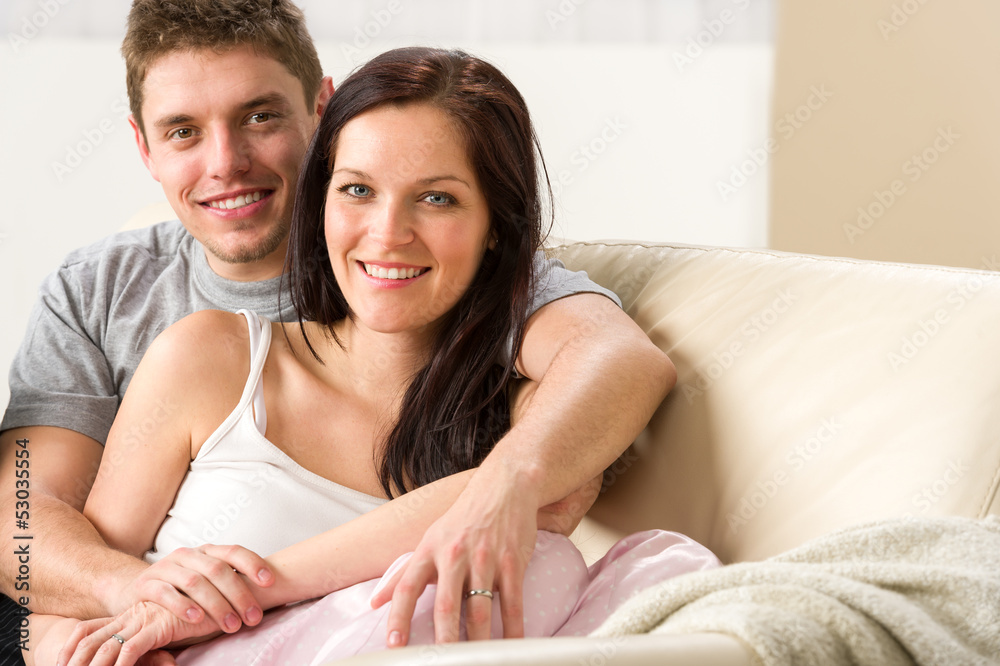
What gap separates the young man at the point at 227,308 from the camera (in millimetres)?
912

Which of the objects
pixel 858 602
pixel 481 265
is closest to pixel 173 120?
pixel 481 265

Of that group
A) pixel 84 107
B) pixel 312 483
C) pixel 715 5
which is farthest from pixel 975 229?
pixel 84 107

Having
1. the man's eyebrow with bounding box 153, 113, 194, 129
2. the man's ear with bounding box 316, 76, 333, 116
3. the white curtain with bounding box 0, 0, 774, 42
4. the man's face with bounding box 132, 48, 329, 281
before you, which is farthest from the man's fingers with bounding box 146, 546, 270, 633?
the white curtain with bounding box 0, 0, 774, 42

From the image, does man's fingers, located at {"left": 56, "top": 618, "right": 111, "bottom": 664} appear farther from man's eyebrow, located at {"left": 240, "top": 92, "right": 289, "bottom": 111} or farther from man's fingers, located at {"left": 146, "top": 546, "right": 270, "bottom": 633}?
man's eyebrow, located at {"left": 240, "top": 92, "right": 289, "bottom": 111}

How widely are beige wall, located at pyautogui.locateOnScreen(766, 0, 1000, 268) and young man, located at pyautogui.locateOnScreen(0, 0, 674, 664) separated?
1.66 meters

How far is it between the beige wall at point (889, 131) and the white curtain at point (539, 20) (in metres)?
A: 0.15

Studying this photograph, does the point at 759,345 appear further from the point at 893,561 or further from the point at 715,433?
the point at 893,561

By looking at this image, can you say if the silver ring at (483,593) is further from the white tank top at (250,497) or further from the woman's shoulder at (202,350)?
the woman's shoulder at (202,350)

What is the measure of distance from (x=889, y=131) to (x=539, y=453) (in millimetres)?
2130

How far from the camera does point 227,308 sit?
4.94ft

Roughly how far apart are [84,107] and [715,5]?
1879 mm

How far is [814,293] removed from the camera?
43.1 inches

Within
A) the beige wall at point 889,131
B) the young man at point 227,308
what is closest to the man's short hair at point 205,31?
the young man at point 227,308

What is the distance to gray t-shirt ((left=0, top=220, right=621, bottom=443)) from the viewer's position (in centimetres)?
136
